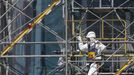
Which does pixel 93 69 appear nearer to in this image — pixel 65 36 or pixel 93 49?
pixel 93 49

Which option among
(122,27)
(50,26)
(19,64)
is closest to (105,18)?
(122,27)

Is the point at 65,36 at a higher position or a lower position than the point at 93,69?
higher

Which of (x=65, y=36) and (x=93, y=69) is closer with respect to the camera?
(x=93, y=69)

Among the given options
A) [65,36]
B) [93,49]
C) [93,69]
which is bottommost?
[93,69]

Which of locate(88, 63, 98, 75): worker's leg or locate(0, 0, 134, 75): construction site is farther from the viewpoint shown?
locate(0, 0, 134, 75): construction site

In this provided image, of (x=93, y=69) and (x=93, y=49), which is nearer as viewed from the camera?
(x=93, y=69)

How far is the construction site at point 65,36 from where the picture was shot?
47.6 ft

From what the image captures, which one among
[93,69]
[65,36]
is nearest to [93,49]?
[93,69]

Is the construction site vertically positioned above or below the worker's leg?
above

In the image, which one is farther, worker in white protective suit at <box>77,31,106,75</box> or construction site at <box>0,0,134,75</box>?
construction site at <box>0,0,134,75</box>

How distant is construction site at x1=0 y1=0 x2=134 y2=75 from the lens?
14523 mm

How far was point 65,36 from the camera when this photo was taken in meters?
14.5

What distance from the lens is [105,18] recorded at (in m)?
16.8

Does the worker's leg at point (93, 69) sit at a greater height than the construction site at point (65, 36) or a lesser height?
lesser
